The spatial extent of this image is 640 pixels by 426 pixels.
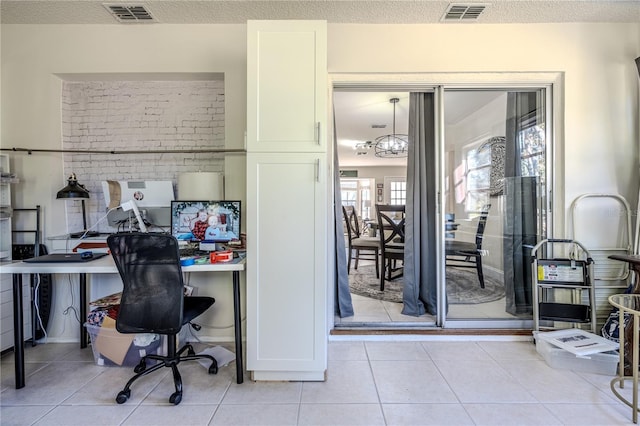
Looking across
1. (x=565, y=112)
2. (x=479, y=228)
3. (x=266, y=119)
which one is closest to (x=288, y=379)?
(x=266, y=119)

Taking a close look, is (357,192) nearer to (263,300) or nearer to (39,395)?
(263,300)

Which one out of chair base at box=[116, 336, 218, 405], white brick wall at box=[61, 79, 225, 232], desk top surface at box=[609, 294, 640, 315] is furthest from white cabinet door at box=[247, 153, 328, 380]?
desk top surface at box=[609, 294, 640, 315]

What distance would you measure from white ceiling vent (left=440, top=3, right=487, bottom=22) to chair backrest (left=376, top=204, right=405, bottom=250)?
5.73 feet

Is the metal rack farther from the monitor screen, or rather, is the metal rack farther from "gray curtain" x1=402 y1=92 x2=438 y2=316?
"gray curtain" x1=402 y1=92 x2=438 y2=316

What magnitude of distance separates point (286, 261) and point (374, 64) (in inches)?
69.1

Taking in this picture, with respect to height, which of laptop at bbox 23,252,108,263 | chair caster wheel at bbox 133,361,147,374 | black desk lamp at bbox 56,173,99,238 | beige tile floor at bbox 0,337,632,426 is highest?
black desk lamp at bbox 56,173,99,238

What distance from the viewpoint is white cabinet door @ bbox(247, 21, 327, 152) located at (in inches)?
73.6

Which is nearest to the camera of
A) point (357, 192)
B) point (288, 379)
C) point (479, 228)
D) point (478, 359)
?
point (288, 379)

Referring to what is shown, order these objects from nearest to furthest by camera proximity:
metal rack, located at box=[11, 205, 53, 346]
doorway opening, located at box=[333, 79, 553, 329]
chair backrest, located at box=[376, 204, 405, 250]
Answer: metal rack, located at box=[11, 205, 53, 346] < doorway opening, located at box=[333, 79, 553, 329] < chair backrest, located at box=[376, 204, 405, 250]

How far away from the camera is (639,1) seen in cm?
223

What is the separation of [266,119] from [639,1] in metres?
2.90

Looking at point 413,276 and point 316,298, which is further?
point 413,276

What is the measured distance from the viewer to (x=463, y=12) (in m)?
2.32

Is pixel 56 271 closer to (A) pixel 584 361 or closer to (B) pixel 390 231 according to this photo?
(B) pixel 390 231
